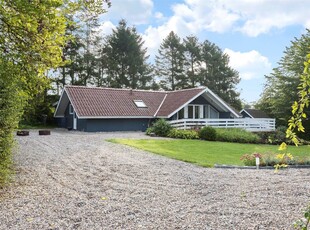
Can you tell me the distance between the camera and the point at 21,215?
→ 524cm

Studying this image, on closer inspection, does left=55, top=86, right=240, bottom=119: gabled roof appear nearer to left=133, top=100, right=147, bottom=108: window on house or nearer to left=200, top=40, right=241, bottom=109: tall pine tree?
left=133, top=100, right=147, bottom=108: window on house

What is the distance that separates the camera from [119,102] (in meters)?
27.5

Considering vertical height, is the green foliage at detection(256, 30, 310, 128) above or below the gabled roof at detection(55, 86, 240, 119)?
above

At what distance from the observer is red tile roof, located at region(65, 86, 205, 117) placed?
82.7 feet

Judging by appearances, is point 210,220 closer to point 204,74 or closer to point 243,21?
point 243,21

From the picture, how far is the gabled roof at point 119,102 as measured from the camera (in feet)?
82.6

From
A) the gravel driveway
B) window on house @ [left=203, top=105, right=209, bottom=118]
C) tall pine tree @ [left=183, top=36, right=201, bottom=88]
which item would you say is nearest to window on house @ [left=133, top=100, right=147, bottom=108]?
window on house @ [left=203, top=105, right=209, bottom=118]

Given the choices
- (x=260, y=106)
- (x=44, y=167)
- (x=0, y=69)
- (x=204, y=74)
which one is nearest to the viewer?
(x=0, y=69)

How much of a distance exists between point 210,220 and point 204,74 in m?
44.1

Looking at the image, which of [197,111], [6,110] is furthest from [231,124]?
[6,110]

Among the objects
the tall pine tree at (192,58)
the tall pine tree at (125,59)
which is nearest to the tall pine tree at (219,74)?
the tall pine tree at (192,58)

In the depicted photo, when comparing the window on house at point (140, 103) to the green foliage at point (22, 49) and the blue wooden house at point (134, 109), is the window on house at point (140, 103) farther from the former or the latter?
the green foliage at point (22, 49)

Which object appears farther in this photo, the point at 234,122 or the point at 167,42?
the point at 167,42

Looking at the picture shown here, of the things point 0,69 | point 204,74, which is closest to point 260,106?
point 204,74
